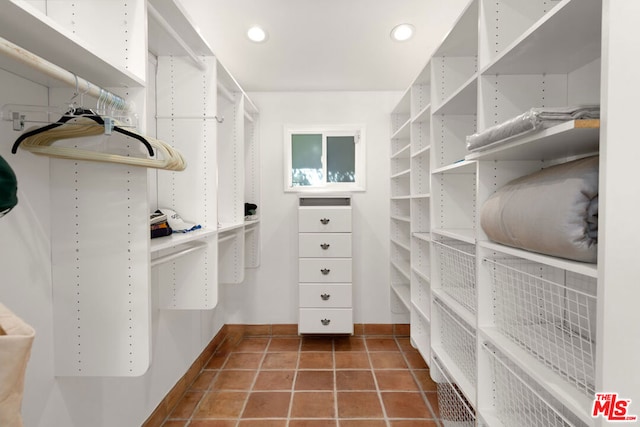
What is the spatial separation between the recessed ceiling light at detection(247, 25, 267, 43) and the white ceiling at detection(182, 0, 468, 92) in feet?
0.12

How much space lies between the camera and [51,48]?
2.68ft

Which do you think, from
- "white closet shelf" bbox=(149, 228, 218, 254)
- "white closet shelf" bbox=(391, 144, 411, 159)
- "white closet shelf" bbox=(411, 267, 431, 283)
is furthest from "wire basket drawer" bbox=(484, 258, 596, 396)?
"white closet shelf" bbox=(391, 144, 411, 159)

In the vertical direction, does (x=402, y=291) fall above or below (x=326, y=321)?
above

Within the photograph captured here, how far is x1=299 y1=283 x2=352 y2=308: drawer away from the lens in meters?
2.83

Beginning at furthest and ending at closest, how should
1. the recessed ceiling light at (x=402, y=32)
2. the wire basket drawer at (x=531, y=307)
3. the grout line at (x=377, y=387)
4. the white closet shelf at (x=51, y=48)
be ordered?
1. the recessed ceiling light at (x=402, y=32)
2. the grout line at (x=377, y=387)
3. the wire basket drawer at (x=531, y=307)
4. the white closet shelf at (x=51, y=48)

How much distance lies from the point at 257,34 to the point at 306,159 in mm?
1196

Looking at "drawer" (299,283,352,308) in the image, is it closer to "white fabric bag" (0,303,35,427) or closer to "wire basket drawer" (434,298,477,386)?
"wire basket drawer" (434,298,477,386)

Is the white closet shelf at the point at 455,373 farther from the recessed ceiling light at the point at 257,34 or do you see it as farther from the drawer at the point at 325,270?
the recessed ceiling light at the point at 257,34

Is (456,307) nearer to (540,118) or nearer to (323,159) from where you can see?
(540,118)

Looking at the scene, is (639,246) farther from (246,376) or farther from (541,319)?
(246,376)

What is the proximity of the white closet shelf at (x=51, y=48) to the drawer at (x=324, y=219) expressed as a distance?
1.86 m

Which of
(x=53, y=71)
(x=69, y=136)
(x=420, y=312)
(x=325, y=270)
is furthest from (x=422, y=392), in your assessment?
(x=53, y=71)

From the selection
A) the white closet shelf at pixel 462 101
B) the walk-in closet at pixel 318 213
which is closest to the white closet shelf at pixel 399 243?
the walk-in closet at pixel 318 213

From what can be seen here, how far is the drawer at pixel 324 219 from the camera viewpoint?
9.23ft
